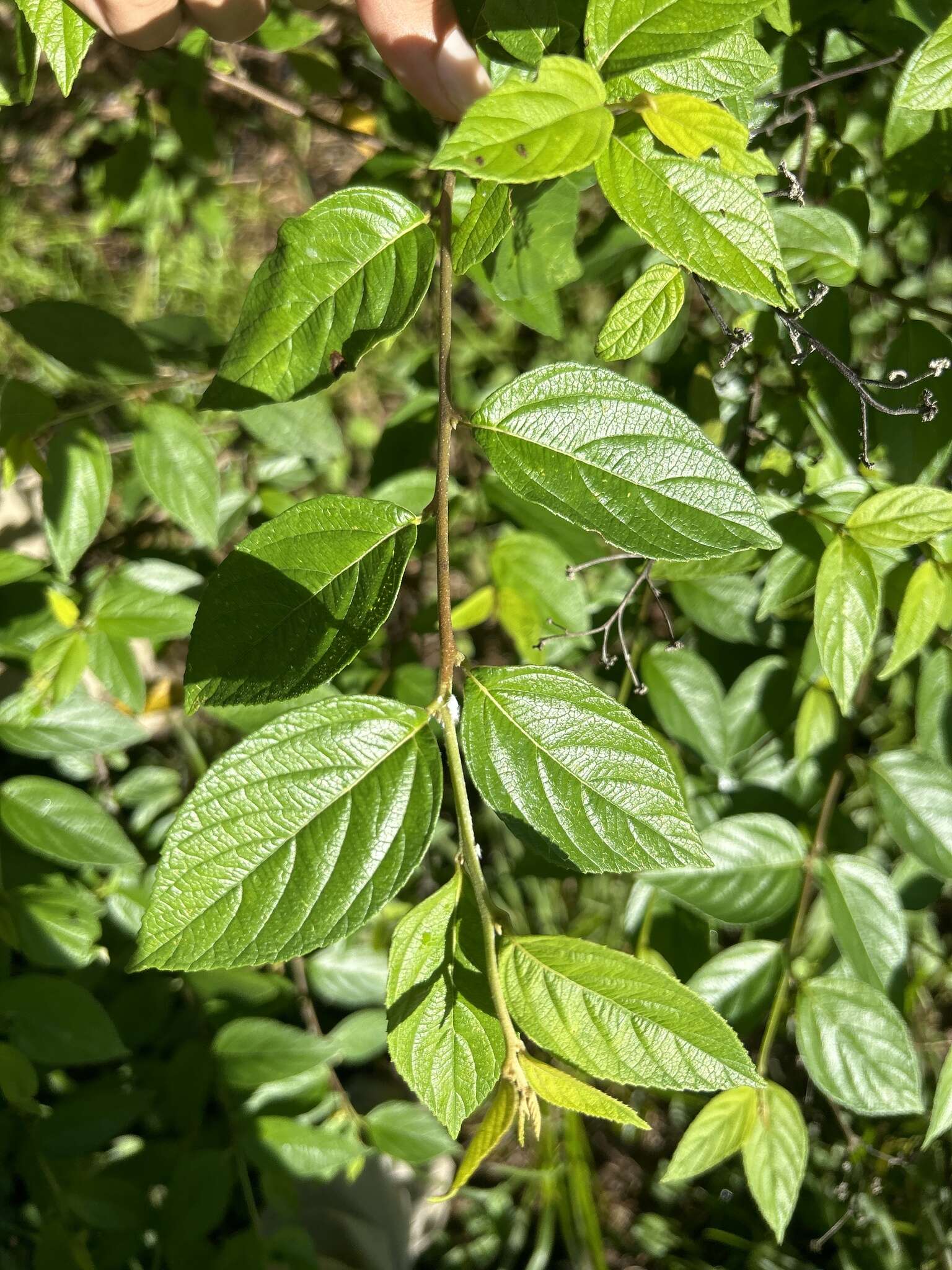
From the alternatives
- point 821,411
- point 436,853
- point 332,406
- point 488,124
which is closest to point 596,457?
point 488,124

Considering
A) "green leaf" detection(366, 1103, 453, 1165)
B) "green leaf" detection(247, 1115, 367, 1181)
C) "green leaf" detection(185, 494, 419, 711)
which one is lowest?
"green leaf" detection(366, 1103, 453, 1165)

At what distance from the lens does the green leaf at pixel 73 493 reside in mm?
1354

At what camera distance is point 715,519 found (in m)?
0.85

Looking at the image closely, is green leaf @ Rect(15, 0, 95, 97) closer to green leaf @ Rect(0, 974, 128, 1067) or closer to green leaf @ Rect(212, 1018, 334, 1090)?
green leaf @ Rect(0, 974, 128, 1067)

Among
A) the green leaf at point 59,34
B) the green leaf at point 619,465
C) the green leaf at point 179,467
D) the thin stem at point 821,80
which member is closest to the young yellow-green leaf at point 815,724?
the green leaf at point 619,465

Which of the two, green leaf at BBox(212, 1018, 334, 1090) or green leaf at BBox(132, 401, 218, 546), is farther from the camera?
green leaf at BBox(212, 1018, 334, 1090)

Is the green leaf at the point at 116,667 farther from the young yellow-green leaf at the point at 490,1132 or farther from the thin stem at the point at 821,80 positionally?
the thin stem at the point at 821,80

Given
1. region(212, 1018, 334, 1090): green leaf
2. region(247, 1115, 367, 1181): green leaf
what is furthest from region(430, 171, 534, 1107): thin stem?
region(247, 1115, 367, 1181): green leaf

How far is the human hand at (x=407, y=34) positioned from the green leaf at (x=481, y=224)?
1.06 ft

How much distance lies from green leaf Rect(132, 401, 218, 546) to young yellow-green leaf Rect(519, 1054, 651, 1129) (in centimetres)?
88

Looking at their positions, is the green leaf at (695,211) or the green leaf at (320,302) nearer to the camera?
the green leaf at (695,211)

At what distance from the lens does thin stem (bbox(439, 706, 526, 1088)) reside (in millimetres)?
845

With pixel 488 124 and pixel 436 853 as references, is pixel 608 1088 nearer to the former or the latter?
pixel 436 853

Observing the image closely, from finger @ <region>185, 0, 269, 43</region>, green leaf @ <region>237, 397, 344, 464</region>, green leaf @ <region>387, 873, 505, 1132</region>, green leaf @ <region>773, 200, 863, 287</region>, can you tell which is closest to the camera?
green leaf @ <region>387, 873, 505, 1132</region>
